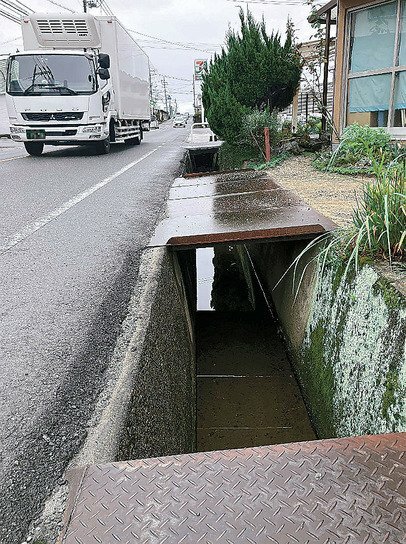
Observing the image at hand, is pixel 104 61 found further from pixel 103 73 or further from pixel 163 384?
pixel 163 384

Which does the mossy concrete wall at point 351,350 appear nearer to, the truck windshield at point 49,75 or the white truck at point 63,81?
the white truck at point 63,81

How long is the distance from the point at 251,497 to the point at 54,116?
1331cm

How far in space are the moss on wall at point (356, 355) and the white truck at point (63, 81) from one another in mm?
11303

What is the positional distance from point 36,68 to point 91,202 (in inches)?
325

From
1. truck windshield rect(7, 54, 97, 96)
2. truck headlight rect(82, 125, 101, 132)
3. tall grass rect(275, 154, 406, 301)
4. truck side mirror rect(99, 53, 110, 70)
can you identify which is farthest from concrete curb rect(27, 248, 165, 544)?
truck side mirror rect(99, 53, 110, 70)

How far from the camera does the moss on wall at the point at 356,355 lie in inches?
96.8

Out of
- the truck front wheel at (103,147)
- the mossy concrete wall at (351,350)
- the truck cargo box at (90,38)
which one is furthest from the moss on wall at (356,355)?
the truck cargo box at (90,38)

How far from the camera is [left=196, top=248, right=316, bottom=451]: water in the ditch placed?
385 centimetres

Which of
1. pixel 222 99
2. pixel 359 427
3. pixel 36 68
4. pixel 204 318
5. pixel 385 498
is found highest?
pixel 36 68

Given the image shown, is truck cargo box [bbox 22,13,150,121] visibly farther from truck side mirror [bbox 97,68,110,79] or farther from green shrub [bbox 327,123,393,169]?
green shrub [bbox 327,123,393,169]

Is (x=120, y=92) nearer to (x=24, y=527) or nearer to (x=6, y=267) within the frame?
(x=6, y=267)

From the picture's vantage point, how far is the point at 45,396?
2207 mm

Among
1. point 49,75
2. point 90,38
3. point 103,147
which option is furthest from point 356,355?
point 90,38

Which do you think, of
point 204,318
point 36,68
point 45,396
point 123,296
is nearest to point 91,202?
point 204,318
